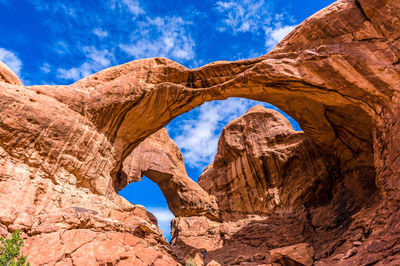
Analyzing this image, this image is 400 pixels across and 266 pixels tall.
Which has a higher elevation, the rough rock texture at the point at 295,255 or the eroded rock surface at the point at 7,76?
the eroded rock surface at the point at 7,76

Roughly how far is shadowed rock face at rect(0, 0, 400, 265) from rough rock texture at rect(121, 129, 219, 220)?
5601mm

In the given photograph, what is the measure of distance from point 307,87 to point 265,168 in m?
9.96

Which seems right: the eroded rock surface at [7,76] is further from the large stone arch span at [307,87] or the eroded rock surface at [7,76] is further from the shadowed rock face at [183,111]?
the large stone arch span at [307,87]

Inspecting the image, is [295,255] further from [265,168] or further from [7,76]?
[7,76]

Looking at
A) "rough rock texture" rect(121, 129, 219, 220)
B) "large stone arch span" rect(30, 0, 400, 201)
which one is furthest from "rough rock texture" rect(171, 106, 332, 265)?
"large stone arch span" rect(30, 0, 400, 201)

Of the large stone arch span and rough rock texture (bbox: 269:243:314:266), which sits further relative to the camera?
rough rock texture (bbox: 269:243:314:266)

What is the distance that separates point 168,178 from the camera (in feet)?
86.6

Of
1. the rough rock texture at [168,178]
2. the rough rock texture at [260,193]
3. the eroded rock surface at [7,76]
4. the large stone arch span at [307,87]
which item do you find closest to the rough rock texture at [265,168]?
the rough rock texture at [260,193]

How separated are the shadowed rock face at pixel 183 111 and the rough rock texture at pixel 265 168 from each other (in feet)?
5.54

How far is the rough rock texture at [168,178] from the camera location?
2462 centimetres

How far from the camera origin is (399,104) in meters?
11.3

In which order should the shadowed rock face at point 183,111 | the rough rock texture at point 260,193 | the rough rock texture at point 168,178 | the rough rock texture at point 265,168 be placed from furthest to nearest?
the rough rock texture at point 168,178 → the rough rock texture at point 265,168 → the rough rock texture at point 260,193 → the shadowed rock face at point 183,111

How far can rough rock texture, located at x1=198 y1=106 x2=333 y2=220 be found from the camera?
21.0 m

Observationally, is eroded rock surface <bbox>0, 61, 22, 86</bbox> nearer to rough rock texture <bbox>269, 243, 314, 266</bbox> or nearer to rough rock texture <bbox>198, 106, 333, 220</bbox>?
rough rock texture <bbox>269, 243, 314, 266</bbox>
